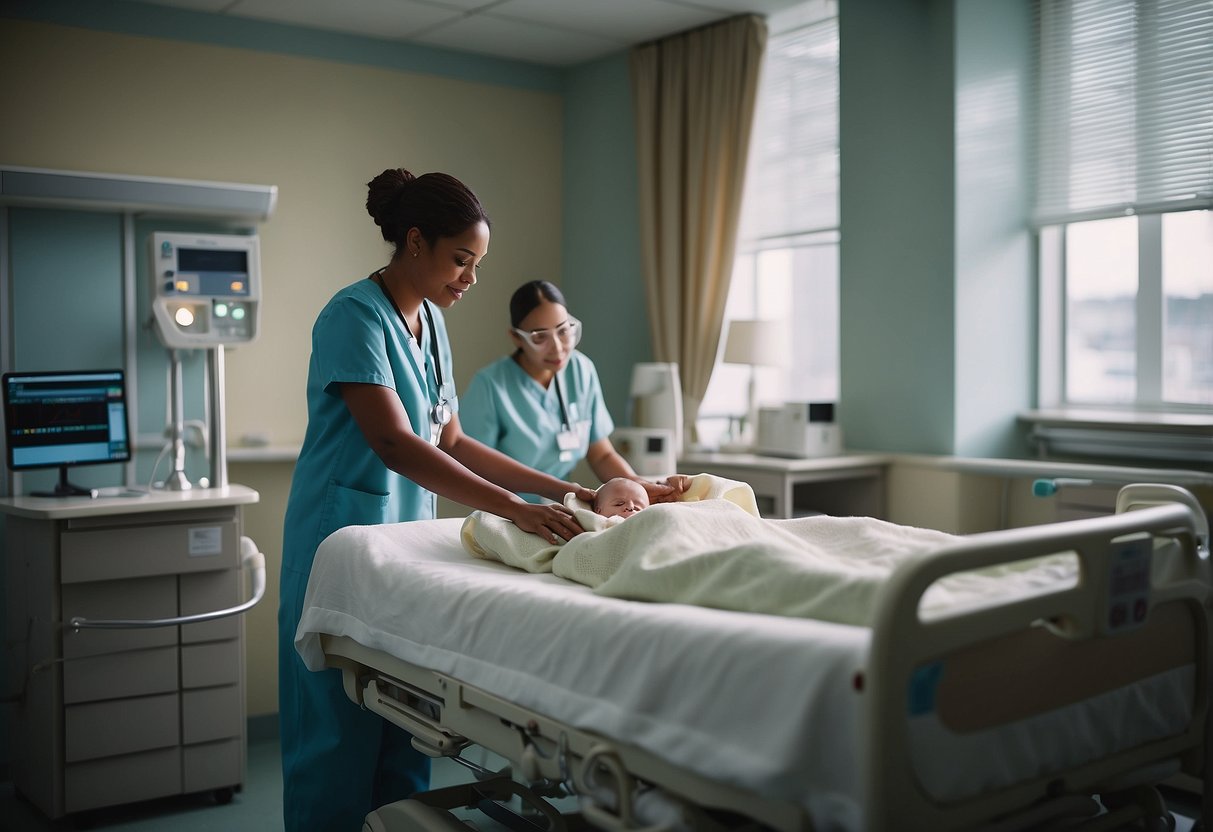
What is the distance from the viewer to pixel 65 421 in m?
3.31

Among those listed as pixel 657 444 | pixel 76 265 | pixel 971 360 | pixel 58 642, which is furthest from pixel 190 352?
pixel 971 360

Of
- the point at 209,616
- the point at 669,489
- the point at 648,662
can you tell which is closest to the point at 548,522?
the point at 669,489

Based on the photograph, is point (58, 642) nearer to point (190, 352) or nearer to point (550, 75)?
point (190, 352)

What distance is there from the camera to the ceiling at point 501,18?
3.91m

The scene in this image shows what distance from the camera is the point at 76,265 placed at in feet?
12.0

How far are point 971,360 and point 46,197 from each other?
9.92ft

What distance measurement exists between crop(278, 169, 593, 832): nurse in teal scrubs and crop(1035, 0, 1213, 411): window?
210cm

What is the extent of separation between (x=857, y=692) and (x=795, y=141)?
326cm

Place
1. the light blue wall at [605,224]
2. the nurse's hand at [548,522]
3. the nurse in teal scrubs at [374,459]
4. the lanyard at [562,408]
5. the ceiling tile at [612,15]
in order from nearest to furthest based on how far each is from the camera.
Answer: the nurse's hand at [548,522], the nurse in teal scrubs at [374,459], the lanyard at [562,408], the ceiling tile at [612,15], the light blue wall at [605,224]

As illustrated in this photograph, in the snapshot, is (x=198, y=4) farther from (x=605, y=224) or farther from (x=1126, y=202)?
(x=1126, y=202)

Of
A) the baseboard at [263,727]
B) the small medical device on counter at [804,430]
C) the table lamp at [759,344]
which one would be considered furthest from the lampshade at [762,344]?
the baseboard at [263,727]

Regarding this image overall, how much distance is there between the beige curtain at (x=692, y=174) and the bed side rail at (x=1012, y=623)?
264 centimetres

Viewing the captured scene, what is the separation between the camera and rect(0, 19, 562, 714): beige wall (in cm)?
367

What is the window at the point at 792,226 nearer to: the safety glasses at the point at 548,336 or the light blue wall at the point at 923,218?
the light blue wall at the point at 923,218
